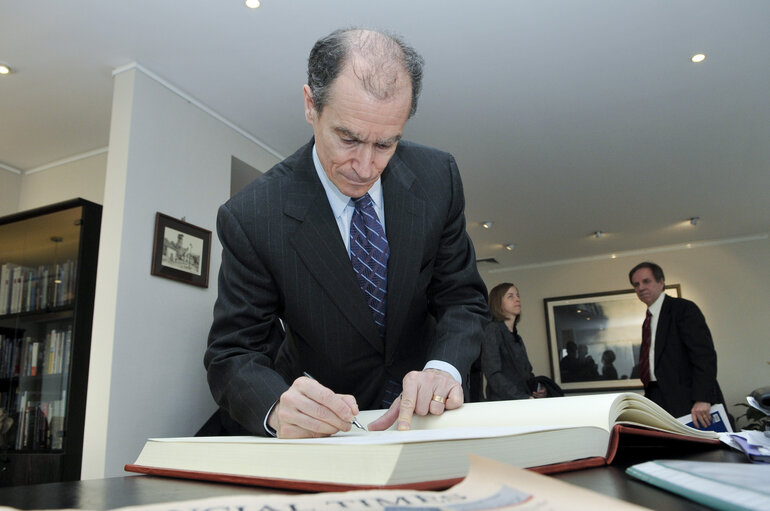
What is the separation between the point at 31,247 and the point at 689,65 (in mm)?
4127

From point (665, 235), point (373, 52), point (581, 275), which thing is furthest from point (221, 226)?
point (581, 275)

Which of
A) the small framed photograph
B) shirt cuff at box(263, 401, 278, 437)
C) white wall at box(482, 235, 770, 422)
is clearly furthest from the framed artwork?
shirt cuff at box(263, 401, 278, 437)

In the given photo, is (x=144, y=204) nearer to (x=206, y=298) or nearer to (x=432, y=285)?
(x=206, y=298)

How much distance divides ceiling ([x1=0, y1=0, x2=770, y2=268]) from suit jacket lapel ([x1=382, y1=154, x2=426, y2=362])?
6.82ft

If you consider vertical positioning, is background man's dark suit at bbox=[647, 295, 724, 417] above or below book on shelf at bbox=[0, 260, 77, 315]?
below

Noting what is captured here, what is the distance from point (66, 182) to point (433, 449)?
192 inches

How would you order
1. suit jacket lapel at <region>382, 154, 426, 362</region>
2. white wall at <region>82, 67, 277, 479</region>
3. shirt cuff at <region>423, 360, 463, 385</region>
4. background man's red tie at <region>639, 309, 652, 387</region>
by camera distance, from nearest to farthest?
shirt cuff at <region>423, 360, 463, 385</region>, suit jacket lapel at <region>382, 154, 426, 362</region>, white wall at <region>82, 67, 277, 479</region>, background man's red tie at <region>639, 309, 652, 387</region>

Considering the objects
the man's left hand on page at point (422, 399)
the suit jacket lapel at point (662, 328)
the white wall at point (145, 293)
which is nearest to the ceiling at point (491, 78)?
the white wall at point (145, 293)

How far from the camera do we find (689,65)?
11.9 feet

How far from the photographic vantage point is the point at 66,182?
4.55 m

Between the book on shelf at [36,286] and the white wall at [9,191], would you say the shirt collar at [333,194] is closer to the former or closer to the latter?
the book on shelf at [36,286]

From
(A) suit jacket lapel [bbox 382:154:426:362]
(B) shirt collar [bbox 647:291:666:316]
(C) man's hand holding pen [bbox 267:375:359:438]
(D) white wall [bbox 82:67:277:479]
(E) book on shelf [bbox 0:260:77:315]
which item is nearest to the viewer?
(C) man's hand holding pen [bbox 267:375:359:438]

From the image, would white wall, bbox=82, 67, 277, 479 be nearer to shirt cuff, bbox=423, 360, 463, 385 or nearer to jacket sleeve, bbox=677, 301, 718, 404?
shirt cuff, bbox=423, 360, 463, 385

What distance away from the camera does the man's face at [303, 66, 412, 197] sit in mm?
1021
